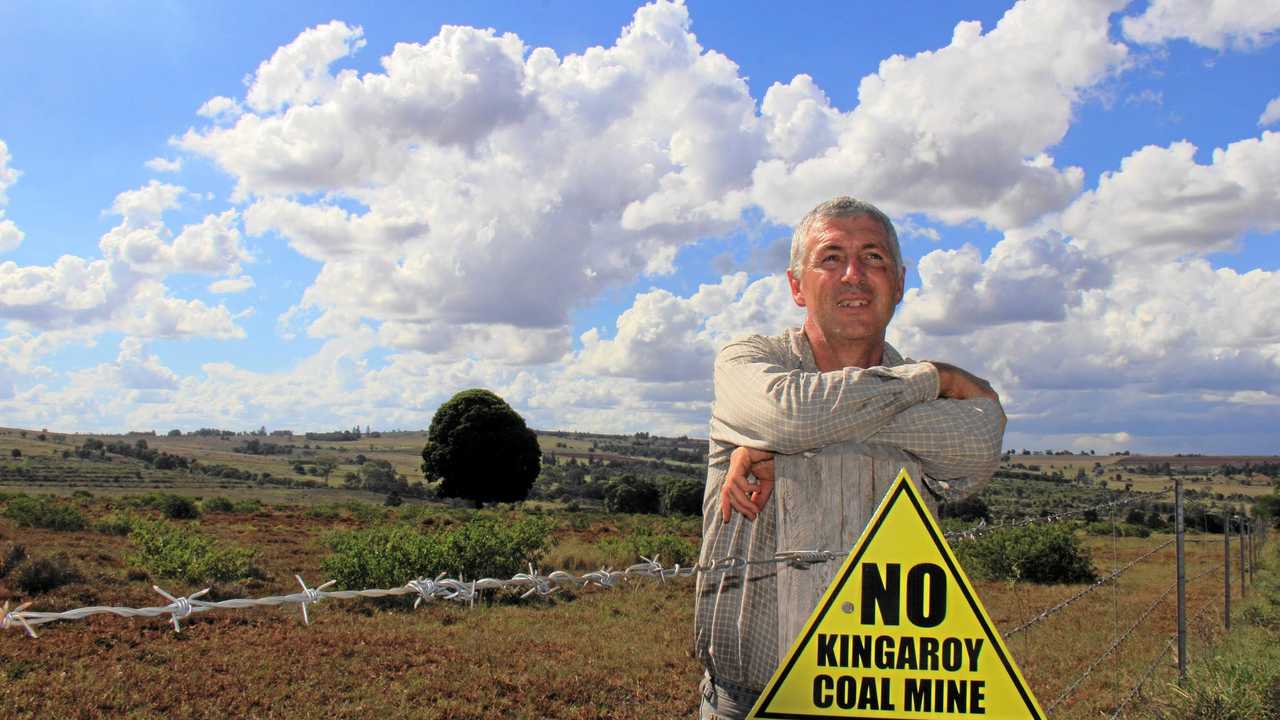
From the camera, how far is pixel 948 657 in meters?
1.83

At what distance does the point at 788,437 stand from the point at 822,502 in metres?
0.19

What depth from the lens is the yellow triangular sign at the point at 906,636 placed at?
1.81m

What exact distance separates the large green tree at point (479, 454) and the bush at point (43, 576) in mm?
35906

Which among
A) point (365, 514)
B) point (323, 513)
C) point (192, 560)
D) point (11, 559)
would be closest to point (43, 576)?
point (11, 559)

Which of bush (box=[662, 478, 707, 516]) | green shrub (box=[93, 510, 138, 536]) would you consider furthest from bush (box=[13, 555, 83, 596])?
bush (box=[662, 478, 707, 516])

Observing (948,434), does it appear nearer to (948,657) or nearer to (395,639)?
(948,657)

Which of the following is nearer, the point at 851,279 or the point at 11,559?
the point at 851,279

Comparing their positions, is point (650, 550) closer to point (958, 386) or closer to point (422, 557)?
point (422, 557)

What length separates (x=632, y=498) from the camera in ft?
164

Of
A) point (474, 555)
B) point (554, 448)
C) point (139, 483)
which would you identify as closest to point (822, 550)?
point (474, 555)

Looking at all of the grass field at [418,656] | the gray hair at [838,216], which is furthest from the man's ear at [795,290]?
the grass field at [418,656]

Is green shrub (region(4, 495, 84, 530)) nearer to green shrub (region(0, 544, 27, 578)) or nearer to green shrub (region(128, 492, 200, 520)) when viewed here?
green shrub (region(128, 492, 200, 520))

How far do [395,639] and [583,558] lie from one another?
856cm

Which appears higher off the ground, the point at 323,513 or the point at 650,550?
the point at 650,550
